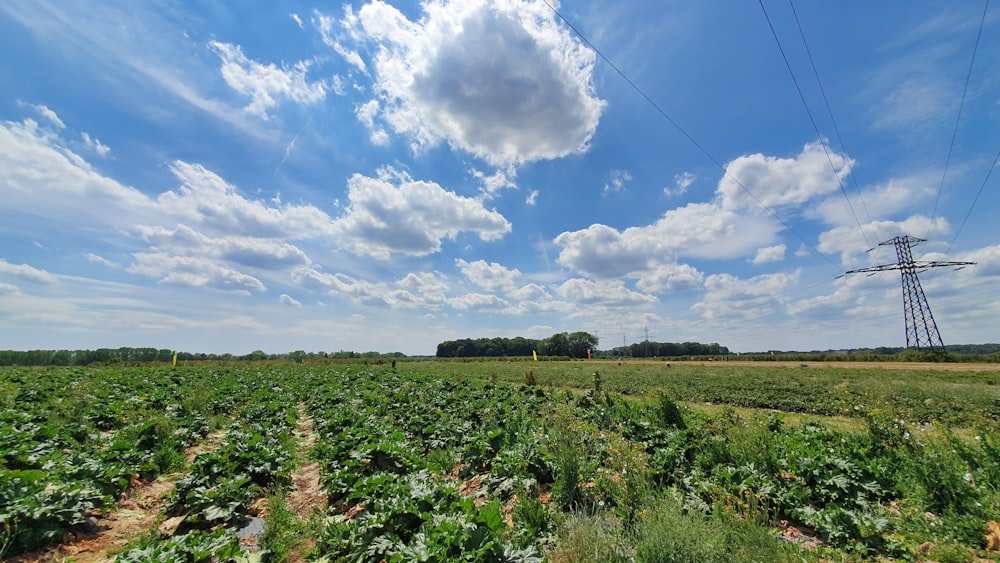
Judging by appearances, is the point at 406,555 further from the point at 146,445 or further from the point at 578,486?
the point at 146,445

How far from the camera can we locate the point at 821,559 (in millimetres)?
4230

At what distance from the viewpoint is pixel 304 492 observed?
7.56m

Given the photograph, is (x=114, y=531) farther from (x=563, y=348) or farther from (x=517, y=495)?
(x=563, y=348)

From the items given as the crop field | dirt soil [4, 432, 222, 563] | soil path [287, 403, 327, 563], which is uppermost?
the crop field

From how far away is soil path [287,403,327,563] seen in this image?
5.32m

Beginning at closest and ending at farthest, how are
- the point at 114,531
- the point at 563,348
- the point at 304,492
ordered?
the point at 114,531 < the point at 304,492 < the point at 563,348

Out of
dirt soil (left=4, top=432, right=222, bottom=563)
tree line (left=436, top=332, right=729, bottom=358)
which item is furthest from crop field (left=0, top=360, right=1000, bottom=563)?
tree line (left=436, top=332, right=729, bottom=358)

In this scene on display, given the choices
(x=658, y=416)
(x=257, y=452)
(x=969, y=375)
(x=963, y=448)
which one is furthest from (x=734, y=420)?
(x=969, y=375)

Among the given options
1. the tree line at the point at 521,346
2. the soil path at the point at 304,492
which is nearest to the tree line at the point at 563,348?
the tree line at the point at 521,346

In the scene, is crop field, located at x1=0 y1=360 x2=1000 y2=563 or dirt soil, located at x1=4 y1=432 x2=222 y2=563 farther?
dirt soil, located at x1=4 y1=432 x2=222 y2=563

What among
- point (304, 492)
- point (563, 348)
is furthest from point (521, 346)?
point (304, 492)

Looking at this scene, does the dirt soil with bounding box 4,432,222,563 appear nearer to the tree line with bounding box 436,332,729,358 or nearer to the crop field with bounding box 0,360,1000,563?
the crop field with bounding box 0,360,1000,563

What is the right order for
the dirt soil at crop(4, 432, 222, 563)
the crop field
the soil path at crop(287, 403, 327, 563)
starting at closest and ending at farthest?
1. the crop field
2. the dirt soil at crop(4, 432, 222, 563)
3. the soil path at crop(287, 403, 327, 563)

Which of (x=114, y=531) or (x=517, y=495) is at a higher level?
(x=517, y=495)
